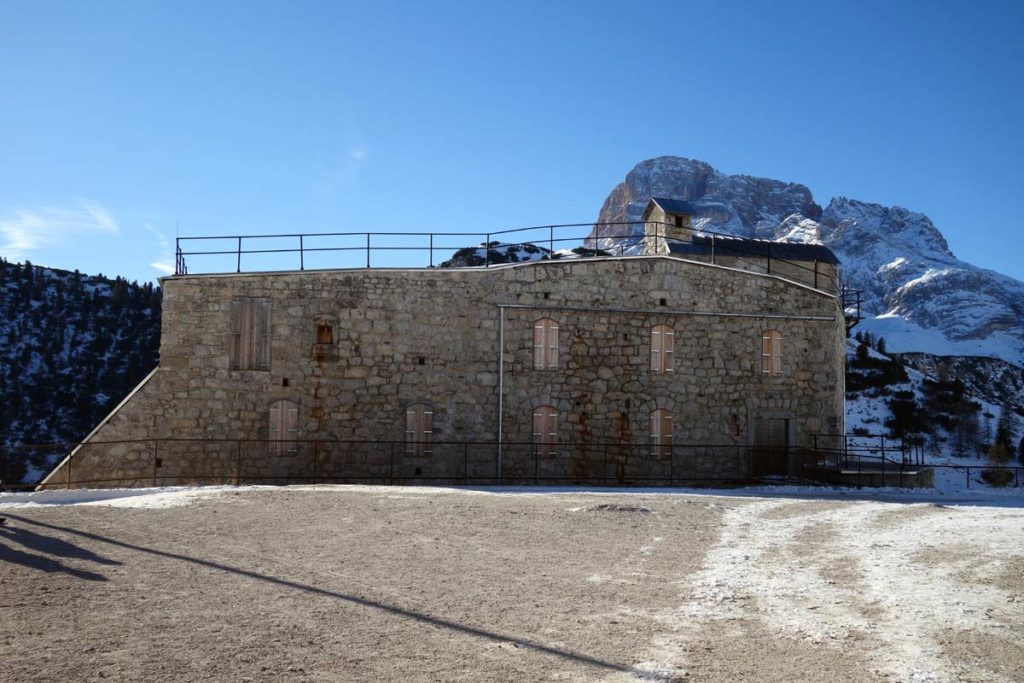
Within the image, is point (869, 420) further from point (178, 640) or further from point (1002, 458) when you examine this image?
point (178, 640)

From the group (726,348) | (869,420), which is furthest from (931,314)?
(726,348)

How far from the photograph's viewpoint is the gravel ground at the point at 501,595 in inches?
240

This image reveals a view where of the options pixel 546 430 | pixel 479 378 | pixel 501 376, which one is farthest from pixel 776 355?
pixel 479 378

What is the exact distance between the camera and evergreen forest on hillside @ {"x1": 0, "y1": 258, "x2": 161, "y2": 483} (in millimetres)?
67250

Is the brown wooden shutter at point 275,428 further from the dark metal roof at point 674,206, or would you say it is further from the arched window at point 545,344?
the dark metal roof at point 674,206

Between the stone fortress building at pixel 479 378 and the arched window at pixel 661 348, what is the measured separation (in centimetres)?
3

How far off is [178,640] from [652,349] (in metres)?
17.5

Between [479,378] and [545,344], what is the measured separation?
76.0 inches

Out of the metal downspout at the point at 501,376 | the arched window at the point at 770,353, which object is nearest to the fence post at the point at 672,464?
the arched window at the point at 770,353

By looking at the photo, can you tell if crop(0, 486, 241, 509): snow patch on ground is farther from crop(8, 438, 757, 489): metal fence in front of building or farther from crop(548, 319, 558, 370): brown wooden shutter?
crop(548, 319, 558, 370): brown wooden shutter

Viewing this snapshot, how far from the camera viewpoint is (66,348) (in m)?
76.4

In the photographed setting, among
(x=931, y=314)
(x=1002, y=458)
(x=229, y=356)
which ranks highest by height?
(x=931, y=314)

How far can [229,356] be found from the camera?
21.6m

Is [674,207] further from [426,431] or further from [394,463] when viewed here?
[394,463]
